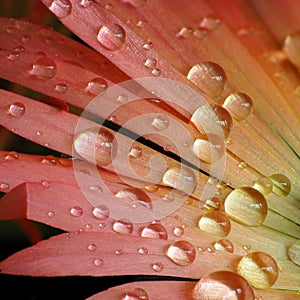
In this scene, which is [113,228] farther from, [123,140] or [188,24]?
[188,24]

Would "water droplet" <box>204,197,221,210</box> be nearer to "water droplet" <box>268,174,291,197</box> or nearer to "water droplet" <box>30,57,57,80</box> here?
"water droplet" <box>268,174,291,197</box>

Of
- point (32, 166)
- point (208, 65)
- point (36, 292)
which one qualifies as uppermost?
point (208, 65)

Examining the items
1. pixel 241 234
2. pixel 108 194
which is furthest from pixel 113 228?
pixel 241 234

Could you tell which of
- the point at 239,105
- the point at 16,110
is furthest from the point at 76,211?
the point at 239,105

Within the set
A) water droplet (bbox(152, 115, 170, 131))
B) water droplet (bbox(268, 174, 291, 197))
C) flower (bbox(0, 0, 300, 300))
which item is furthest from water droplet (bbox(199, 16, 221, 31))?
water droplet (bbox(268, 174, 291, 197))

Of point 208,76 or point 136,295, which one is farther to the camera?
point 208,76

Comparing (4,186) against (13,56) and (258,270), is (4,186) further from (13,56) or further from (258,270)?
(258,270)
